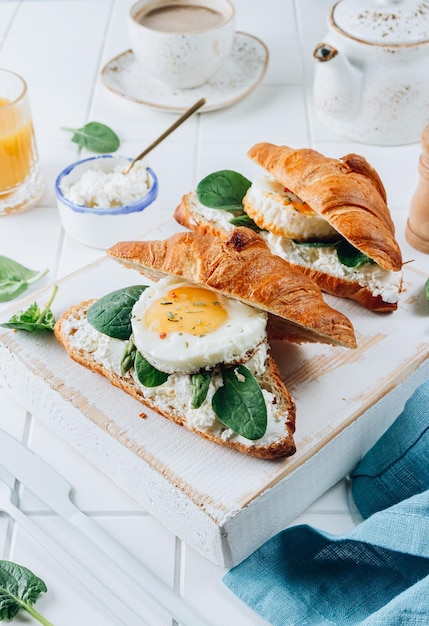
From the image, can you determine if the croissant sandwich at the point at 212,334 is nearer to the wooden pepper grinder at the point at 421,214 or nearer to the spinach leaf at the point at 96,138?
the wooden pepper grinder at the point at 421,214

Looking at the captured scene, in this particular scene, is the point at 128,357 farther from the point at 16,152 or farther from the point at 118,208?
the point at 16,152

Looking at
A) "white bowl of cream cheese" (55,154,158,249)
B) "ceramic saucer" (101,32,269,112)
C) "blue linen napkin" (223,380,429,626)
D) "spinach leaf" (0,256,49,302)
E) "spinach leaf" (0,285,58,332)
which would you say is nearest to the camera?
"blue linen napkin" (223,380,429,626)

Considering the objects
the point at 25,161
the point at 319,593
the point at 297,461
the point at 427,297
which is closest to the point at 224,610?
the point at 319,593

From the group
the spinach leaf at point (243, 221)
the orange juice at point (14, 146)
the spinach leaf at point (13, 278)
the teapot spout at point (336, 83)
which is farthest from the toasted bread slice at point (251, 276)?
the teapot spout at point (336, 83)

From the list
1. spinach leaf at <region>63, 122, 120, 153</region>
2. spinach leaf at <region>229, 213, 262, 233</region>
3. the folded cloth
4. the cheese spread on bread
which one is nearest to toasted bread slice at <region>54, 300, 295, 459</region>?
the cheese spread on bread

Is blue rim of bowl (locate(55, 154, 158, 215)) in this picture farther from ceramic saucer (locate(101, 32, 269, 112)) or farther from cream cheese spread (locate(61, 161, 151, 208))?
ceramic saucer (locate(101, 32, 269, 112))
